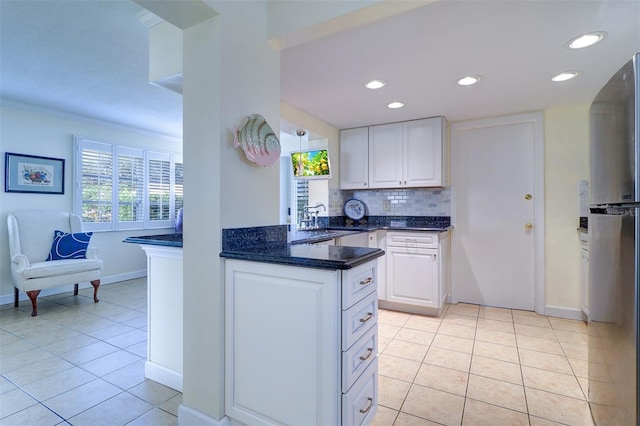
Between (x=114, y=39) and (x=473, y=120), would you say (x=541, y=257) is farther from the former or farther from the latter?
(x=114, y=39)

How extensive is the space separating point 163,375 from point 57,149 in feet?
12.2

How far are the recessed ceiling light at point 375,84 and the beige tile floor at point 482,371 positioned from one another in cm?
221

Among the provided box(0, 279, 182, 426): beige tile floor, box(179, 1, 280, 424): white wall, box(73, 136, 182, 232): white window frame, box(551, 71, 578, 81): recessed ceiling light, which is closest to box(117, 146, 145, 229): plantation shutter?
box(73, 136, 182, 232): white window frame

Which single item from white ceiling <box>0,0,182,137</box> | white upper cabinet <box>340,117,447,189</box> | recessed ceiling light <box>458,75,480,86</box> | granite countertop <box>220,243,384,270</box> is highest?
white ceiling <box>0,0,182,137</box>

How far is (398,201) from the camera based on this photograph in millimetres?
4098

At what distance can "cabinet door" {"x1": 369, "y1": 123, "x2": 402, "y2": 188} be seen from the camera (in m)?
3.76

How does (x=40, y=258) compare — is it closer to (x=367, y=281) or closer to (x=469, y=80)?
(x=367, y=281)

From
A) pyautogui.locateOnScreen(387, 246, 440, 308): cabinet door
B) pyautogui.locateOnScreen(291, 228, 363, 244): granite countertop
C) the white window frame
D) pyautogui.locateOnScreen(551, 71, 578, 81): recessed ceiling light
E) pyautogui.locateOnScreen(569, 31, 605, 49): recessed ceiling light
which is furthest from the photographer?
the white window frame

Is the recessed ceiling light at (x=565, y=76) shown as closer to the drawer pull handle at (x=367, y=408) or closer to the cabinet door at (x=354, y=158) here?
the cabinet door at (x=354, y=158)

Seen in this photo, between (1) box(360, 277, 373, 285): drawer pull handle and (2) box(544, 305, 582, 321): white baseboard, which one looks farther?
(2) box(544, 305, 582, 321): white baseboard

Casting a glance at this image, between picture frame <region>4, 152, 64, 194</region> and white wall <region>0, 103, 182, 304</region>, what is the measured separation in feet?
0.21

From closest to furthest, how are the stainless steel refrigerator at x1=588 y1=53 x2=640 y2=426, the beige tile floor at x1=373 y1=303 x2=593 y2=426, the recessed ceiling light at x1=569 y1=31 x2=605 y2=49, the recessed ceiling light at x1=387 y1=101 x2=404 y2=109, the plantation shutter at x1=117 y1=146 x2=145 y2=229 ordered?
the stainless steel refrigerator at x1=588 y1=53 x2=640 y2=426
the beige tile floor at x1=373 y1=303 x2=593 y2=426
the recessed ceiling light at x1=569 y1=31 x2=605 y2=49
the recessed ceiling light at x1=387 y1=101 x2=404 y2=109
the plantation shutter at x1=117 y1=146 x2=145 y2=229

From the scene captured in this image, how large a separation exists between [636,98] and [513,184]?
2.56 m

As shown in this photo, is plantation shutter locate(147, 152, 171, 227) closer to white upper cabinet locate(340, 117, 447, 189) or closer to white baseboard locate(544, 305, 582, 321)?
white upper cabinet locate(340, 117, 447, 189)
